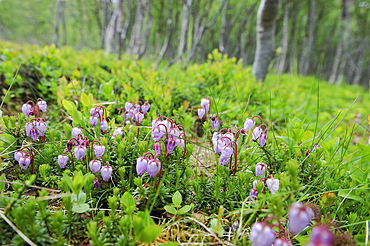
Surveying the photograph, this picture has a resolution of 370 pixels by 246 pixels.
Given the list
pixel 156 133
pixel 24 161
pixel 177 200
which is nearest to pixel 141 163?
pixel 156 133

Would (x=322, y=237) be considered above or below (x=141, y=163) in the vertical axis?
above

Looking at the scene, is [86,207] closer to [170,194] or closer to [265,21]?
[170,194]

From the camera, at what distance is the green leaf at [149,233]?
3.38ft

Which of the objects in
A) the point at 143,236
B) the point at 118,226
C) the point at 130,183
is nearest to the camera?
the point at 143,236

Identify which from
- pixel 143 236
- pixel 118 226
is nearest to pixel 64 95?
pixel 118 226

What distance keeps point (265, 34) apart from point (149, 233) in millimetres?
5468

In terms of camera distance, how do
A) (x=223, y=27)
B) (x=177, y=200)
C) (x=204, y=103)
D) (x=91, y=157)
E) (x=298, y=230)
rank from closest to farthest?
(x=298, y=230)
(x=177, y=200)
(x=91, y=157)
(x=204, y=103)
(x=223, y=27)

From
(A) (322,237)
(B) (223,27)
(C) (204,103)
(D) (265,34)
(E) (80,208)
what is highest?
(B) (223,27)

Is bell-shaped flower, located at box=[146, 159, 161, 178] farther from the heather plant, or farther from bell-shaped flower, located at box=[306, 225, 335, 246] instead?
bell-shaped flower, located at box=[306, 225, 335, 246]

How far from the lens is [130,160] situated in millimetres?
1700

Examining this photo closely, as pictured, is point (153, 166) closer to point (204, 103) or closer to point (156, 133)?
point (156, 133)

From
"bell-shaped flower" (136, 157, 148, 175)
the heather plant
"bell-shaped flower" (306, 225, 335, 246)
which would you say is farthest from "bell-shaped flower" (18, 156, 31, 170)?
"bell-shaped flower" (306, 225, 335, 246)

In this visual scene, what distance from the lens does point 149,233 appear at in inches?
41.3

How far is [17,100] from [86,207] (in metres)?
3.21
